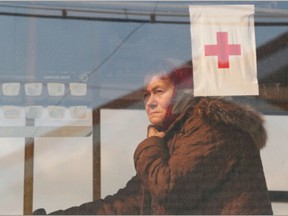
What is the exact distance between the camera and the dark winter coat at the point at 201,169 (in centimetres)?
320

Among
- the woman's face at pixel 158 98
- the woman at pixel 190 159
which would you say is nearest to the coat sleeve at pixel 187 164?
the woman at pixel 190 159

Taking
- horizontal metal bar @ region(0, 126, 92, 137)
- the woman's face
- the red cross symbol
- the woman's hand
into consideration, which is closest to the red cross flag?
the red cross symbol

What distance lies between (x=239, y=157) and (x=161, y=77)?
1.87ft

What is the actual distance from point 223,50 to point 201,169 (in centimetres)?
61

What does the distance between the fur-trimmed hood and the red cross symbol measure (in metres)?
0.19

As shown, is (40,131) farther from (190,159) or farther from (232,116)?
(232,116)

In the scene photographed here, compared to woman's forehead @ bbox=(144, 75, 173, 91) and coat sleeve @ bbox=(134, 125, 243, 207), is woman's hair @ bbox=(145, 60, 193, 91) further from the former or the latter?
coat sleeve @ bbox=(134, 125, 243, 207)

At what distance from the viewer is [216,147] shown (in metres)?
3.25

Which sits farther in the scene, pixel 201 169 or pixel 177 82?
pixel 177 82

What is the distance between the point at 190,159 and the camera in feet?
10.6

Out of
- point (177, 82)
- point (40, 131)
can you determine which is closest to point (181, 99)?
point (177, 82)

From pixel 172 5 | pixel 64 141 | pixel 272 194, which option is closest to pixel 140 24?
pixel 172 5

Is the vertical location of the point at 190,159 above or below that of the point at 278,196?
above

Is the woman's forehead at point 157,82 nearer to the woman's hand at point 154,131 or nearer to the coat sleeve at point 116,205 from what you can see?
the woman's hand at point 154,131
